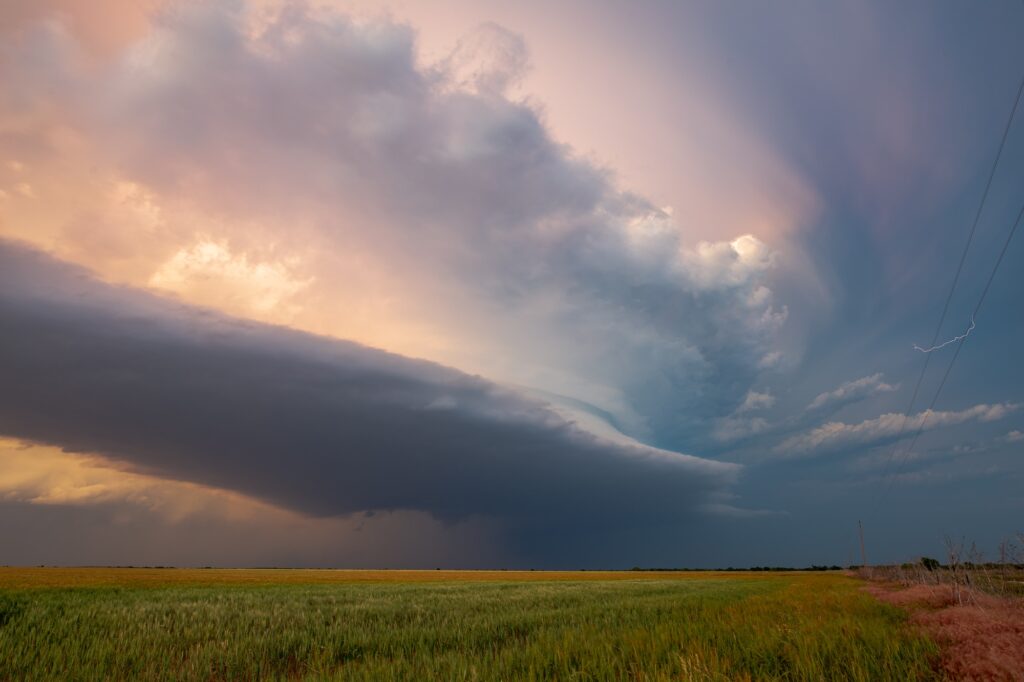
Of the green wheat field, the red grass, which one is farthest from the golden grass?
the red grass

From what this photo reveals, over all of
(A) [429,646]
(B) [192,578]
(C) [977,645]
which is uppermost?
(C) [977,645]

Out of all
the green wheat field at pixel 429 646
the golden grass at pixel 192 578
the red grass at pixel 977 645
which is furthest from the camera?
the golden grass at pixel 192 578

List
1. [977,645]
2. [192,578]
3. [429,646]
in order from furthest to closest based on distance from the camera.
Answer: [192,578]
[429,646]
[977,645]

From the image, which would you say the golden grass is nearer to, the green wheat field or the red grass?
the green wheat field

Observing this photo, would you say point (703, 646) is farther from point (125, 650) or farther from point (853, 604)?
point (853, 604)

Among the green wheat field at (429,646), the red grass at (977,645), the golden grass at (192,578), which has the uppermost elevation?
the red grass at (977,645)

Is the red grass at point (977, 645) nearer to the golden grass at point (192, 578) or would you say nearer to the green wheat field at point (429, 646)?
the green wheat field at point (429, 646)

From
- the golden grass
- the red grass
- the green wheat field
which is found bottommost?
the golden grass

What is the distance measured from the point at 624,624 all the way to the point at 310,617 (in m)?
8.36

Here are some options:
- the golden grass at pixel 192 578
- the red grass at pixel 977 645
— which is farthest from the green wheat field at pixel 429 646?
the golden grass at pixel 192 578

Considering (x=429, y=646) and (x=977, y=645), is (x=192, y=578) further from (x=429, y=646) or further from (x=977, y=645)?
(x=977, y=645)

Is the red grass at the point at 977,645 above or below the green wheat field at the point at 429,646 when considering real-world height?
above

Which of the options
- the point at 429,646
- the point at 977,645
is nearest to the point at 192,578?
the point at 429,646

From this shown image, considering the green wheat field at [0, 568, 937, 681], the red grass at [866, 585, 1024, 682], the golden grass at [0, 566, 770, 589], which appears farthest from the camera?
the golden grass at [0, 566, 770, 589]
